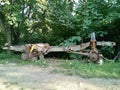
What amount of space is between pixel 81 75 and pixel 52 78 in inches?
31.9

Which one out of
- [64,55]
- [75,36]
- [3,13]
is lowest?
[64,55]

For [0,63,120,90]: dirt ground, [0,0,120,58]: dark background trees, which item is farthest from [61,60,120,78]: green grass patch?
[0,0,120,58]: dark background trees

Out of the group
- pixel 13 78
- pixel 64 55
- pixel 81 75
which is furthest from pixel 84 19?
pixel 13 78

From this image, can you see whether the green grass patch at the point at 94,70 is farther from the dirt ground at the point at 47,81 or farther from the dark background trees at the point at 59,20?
the dark background trees at the point at 59,20

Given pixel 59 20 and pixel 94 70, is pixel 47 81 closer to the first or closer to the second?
pixel 94 70

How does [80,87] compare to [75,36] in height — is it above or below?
below

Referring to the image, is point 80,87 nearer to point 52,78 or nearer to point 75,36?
point 52,78

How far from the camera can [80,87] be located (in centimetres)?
612

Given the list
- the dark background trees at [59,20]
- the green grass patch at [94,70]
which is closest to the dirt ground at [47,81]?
the green grass patch at [94,70]

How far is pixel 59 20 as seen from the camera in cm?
1111

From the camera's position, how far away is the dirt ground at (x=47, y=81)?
20.0 feet

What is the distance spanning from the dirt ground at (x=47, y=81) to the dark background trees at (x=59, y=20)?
338 cm

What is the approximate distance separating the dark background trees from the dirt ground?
3.38m

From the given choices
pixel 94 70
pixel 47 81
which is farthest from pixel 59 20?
pixel 47 81
